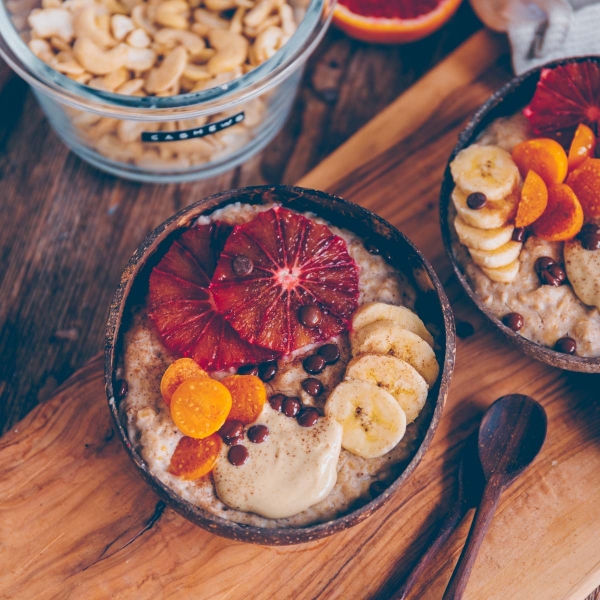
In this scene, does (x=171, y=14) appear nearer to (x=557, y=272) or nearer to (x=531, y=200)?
(x=531, y=200)

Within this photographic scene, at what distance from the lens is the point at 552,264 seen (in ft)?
9.05

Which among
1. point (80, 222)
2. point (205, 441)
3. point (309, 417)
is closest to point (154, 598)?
point (205, 441)

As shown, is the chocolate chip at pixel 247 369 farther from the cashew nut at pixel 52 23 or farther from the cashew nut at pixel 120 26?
the cashew nut at pixel 52 23

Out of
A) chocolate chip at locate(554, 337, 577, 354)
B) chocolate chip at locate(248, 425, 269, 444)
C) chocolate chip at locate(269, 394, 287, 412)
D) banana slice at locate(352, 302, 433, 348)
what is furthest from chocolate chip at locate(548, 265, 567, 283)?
chocolate chip at locate(248, 425, 269, 444)

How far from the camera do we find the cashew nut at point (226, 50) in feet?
10.2

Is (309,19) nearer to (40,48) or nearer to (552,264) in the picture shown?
(40,48)

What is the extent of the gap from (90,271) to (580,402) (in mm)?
2360

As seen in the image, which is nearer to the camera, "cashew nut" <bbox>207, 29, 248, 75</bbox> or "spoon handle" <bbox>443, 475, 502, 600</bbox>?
"spoon handle" <bbox>443, 475, 502, 600</bbox>

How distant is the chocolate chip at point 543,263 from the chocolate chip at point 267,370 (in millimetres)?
1102

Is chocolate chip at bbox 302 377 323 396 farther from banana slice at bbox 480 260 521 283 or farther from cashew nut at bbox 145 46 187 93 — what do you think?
cashew nut at bbox 145 46 187 93

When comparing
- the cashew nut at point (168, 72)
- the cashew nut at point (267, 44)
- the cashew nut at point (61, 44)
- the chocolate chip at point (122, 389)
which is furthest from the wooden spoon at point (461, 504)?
the cashew nut at point (61, 44)

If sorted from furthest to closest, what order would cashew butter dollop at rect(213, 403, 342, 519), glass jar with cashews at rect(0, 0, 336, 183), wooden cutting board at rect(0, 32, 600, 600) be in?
glass jar with cashews at rect(0, 0, 336, 183)
wooden cutting board at rect(0, 32, 600, 600)
cashew butter dollop at rect(213, 403, 342, 519)

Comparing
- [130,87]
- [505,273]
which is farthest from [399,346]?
[130,87]

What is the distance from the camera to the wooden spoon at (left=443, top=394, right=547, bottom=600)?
267 cm
